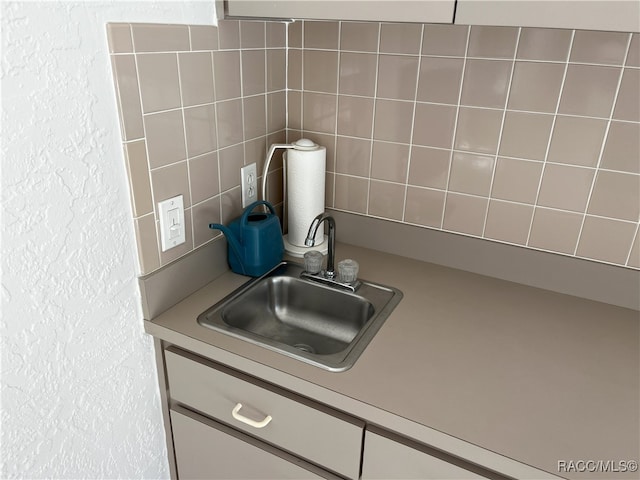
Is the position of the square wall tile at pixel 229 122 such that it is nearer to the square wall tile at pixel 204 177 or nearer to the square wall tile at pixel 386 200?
the square wall tile at pixel 204 177

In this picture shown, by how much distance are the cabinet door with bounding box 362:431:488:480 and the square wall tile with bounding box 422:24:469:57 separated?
90cm

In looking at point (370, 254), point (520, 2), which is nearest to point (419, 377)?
point (370, 254)

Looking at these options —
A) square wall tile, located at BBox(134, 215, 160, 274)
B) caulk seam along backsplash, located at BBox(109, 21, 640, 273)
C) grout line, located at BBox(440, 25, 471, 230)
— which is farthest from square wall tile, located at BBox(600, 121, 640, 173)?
square wall tile, located at BBox(134, 215, 160, 274)

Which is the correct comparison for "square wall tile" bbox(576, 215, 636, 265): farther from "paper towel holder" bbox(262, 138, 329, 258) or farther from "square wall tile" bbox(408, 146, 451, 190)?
"paper towel holder" bbox(262, 138, 329, 258)

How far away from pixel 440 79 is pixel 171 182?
708 mm

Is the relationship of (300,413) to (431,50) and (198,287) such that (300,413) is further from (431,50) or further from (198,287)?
(431,50)

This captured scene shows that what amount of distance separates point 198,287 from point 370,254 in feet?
1.68

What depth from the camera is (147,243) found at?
41.5 inches

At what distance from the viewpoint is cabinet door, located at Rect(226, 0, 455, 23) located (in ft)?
2.82

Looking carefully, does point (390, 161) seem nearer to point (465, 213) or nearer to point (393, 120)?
point (393, 120)

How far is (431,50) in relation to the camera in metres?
1.21

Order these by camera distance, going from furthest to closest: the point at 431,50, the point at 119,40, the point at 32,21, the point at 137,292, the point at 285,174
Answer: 1. the point at 285,174
2. the point at 431,50
3. the point at 137,292
4. the point at 119,40
5. the point at 32,21

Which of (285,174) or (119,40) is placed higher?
(119,40)
